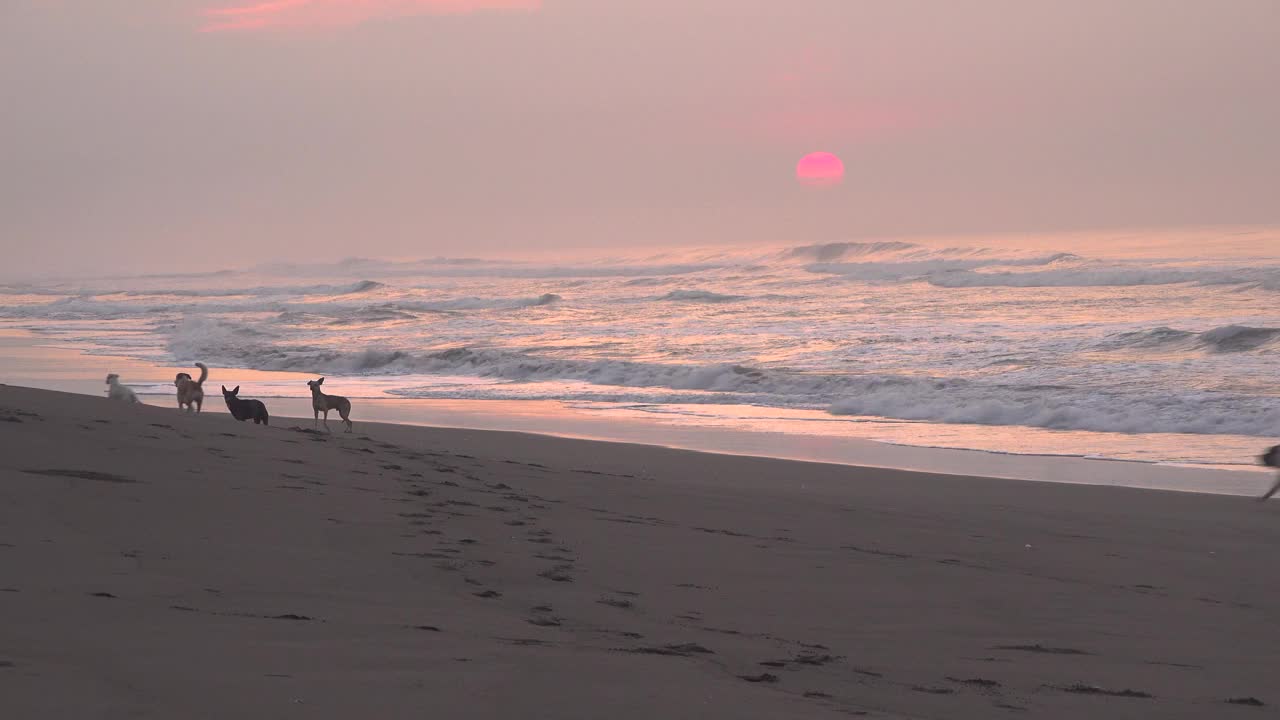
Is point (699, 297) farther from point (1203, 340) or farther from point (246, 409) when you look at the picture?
point (246, 409)

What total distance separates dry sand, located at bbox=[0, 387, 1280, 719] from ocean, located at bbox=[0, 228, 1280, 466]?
6369mm

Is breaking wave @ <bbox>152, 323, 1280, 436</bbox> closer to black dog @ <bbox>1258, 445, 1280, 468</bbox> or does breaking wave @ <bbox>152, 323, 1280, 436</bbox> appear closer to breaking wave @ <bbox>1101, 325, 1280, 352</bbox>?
breaking wave @ <bbox>1101, 325, 1280, 352</bbox>

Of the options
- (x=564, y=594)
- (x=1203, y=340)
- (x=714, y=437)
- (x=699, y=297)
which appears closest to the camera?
(x=564, y=594)

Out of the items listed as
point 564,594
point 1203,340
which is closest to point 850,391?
point 1203,340

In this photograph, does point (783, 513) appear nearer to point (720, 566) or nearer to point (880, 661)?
point (720, 566)

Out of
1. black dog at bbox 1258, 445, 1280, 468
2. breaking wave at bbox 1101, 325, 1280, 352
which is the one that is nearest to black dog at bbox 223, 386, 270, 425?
black dog at bbox 1258, 445, 1280, 468

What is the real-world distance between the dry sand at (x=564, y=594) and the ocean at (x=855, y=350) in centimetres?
637

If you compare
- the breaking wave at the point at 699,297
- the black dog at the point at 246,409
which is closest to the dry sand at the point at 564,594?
the black dog at the point at 246,409

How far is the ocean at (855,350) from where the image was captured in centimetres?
1554

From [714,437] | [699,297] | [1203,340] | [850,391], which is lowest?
[714,437]

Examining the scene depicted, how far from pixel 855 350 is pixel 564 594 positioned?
20895mm

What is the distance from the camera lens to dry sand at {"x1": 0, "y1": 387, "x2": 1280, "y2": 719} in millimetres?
3277

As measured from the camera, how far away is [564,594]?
4.98 m

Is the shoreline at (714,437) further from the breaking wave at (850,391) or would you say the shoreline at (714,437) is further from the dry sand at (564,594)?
the dry sand at (564,594)
